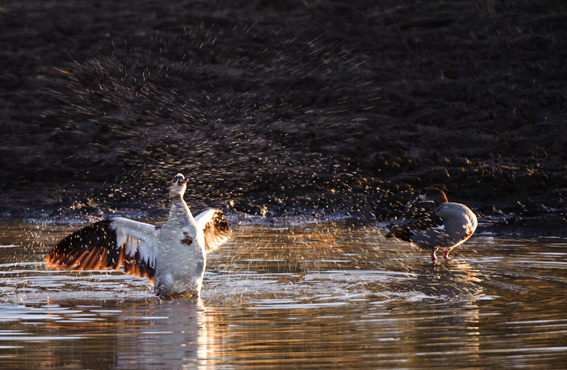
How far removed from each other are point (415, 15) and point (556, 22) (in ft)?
12.3

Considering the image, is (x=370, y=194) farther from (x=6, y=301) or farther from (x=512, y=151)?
(x=6, y=301)

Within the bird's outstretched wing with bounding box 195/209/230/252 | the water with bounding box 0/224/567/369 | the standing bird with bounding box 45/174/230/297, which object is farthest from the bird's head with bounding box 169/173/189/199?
the water with bounding box 0/224/567/369

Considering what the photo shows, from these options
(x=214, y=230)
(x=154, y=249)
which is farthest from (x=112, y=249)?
(x=214, y=230)

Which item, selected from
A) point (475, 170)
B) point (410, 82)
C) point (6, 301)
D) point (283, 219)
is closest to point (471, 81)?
point (410, 82)

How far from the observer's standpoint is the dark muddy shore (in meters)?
14.7

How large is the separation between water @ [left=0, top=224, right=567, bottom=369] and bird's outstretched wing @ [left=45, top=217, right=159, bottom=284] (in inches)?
10.0

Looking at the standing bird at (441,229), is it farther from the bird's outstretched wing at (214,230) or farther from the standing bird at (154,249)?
the standing bird at (154,249)

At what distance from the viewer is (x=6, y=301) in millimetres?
7410

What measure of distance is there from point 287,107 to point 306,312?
39.9ft

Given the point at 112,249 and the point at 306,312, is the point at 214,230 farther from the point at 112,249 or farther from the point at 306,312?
the point at 306,312

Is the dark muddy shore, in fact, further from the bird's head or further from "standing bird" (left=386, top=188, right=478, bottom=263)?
the bird's head

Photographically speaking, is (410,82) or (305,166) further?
(410,82)

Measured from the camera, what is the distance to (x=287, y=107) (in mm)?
18578

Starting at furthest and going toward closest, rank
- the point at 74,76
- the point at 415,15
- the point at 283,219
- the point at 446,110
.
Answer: the point at 415,15, the point at 74,76, the point at 446,110, the point at 283,219
